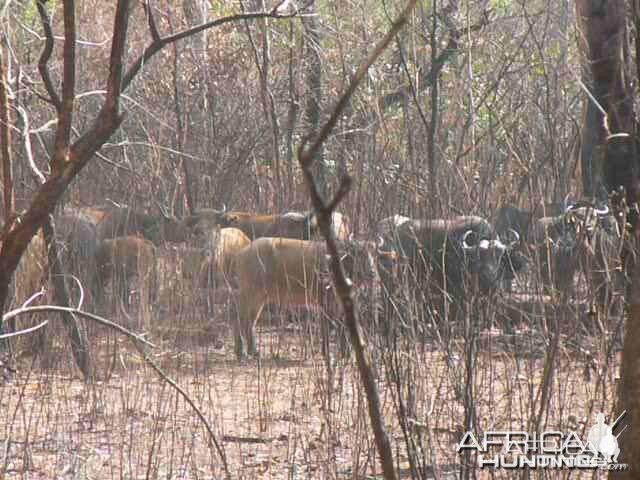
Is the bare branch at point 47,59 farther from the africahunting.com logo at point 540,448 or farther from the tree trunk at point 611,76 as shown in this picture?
the tree trunk at point 611,76

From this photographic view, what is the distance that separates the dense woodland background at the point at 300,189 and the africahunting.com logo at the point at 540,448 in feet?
0.25

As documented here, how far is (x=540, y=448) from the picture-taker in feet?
11.7

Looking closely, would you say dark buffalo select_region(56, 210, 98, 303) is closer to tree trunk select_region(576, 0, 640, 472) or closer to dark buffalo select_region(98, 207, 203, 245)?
dark buffalo select_region(98, 207, 203, 245)

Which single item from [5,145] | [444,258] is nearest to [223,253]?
[444,258]

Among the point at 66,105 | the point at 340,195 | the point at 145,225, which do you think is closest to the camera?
the point at 340,195

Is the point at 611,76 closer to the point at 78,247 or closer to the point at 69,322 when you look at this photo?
the point at 69,322

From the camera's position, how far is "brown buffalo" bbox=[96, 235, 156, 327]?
762 cm

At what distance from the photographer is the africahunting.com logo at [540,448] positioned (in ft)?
10.9

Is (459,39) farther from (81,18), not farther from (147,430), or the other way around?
(147,430)

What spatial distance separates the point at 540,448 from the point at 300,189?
6.35 m

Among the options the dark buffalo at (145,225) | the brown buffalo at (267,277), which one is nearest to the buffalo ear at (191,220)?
the dark buffalo at (145,225)

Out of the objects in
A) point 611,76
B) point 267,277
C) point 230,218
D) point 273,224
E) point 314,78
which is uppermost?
point 314,78

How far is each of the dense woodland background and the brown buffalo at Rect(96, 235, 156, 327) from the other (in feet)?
1.09

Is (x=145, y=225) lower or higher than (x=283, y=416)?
higher
